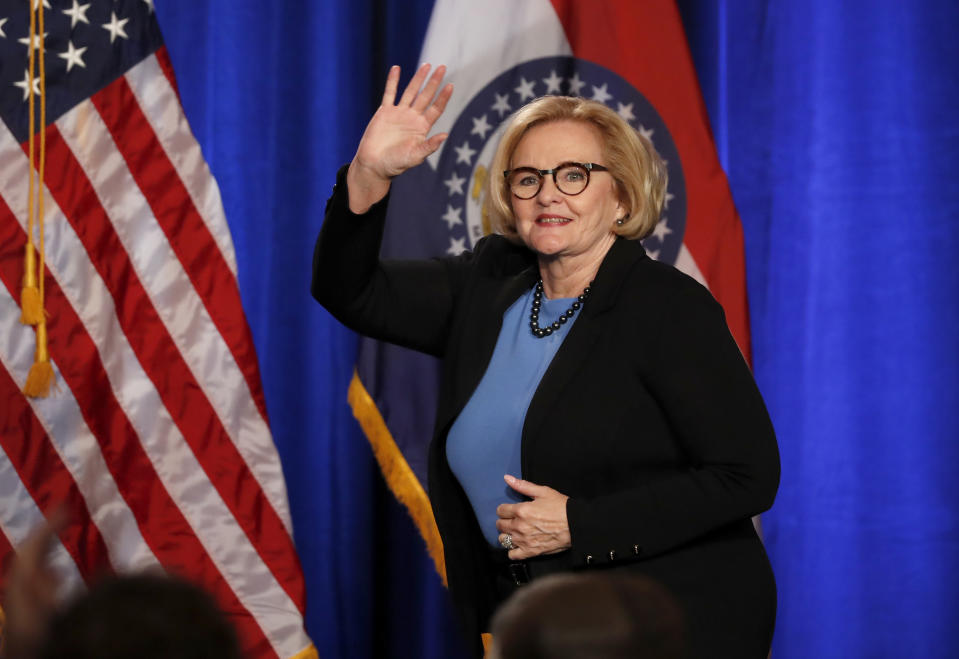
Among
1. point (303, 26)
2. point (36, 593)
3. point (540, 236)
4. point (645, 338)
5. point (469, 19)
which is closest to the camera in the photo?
point (36, 593)

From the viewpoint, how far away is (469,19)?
118 inches

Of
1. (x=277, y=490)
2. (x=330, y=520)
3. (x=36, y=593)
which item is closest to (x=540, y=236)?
(x=36, y=593)

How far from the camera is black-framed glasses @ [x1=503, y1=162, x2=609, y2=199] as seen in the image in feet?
6.26

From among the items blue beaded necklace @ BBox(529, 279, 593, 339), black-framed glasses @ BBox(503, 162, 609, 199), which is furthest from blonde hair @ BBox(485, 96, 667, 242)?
blue beaded necklace @ BBox(529, 279, 593, 339)

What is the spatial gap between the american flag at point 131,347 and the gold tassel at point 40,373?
114 millimetres

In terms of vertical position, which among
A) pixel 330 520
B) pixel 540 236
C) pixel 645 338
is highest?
pixel 540 236

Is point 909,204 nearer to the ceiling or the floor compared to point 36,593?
nearer to the ceiling

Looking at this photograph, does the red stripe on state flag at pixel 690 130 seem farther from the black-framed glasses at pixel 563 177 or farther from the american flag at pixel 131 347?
the american flag at pixel 131 347

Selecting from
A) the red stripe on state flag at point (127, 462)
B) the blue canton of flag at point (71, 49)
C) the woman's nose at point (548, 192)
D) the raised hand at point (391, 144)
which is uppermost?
the blue canton of flag at point (71, 49)

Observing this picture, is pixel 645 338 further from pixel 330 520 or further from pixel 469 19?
pixel 330 520

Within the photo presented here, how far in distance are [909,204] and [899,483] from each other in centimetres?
83

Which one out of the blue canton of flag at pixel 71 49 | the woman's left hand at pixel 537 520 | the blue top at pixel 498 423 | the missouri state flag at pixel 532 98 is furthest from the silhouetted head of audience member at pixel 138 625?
the blue canton of flag at pixel 71 49

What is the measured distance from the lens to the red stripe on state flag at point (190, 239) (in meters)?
3.04

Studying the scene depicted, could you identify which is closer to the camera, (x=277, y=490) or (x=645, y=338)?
(x=645, y=338)
